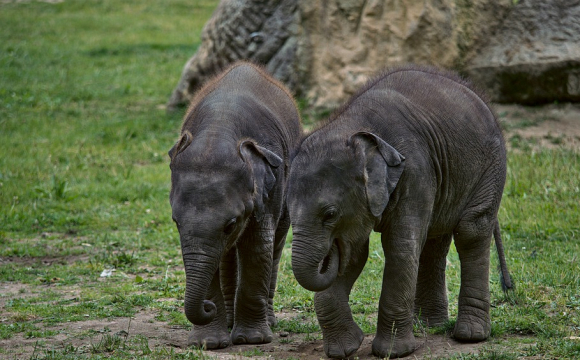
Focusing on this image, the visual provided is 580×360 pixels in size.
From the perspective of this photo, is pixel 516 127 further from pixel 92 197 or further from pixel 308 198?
pixel 308 198

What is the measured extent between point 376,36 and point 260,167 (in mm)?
8374

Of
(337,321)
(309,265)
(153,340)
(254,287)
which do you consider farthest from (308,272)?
(153,340)

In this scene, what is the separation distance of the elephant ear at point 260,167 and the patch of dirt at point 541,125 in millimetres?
6704

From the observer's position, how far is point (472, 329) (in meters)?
6.21

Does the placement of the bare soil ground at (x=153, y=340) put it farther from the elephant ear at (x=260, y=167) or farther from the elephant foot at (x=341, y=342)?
the elephant ear at (x=260, y=167)

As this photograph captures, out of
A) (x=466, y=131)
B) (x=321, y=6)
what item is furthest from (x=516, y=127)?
(x=466, y=131)

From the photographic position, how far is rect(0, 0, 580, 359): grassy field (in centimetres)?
654

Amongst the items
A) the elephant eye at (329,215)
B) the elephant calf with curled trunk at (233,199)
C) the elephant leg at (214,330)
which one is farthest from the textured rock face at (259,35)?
the elephant eye at (329,215)

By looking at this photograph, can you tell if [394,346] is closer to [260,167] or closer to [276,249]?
[260,167]

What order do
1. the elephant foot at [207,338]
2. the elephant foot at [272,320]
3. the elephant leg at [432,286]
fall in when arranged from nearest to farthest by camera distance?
the elephant foot at [207,338]
the elephant leg at [432,286]
the elephant foot at [272,320]

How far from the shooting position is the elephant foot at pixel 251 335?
660 cm

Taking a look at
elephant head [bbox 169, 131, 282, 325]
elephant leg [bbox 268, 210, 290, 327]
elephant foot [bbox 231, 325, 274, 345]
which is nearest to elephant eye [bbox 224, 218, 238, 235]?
elephant head [bbox 169, 131, 282, 325]

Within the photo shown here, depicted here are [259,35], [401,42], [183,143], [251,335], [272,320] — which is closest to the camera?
[183,143]

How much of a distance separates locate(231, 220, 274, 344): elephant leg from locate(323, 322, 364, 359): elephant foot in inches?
31.0
